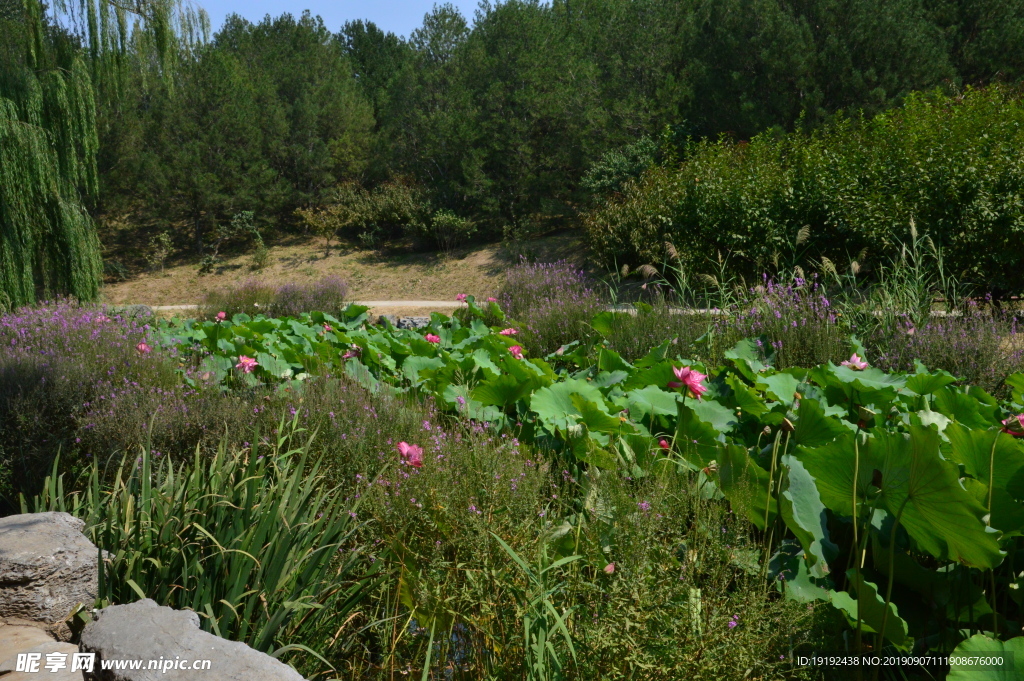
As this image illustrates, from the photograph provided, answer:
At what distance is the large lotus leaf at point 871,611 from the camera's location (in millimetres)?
1688

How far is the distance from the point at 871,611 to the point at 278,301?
9.08 meters

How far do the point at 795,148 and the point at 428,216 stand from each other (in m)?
9.22

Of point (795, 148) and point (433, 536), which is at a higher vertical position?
point (795, 148)

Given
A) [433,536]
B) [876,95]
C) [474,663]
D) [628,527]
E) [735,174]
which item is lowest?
[474,663]

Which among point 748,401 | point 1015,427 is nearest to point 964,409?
point 1015,427

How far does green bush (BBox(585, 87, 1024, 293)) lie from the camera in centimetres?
675

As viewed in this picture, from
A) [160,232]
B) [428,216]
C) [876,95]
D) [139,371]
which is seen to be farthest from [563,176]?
[139,371]

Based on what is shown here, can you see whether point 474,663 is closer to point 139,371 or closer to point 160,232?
point 139,371

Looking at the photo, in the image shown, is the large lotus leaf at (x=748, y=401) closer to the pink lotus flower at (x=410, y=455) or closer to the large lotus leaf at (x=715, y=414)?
the large lotus leaf at (x=715, y=414)

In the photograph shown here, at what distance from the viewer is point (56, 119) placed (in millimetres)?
8672

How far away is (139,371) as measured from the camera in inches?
167

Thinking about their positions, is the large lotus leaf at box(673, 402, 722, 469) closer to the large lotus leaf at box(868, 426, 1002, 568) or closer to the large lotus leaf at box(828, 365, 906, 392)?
the large lotus leaf at box(828, 365, 906, 392)

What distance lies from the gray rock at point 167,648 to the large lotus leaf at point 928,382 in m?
2.44

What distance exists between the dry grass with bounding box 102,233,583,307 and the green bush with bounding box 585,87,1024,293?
4.47 metres
